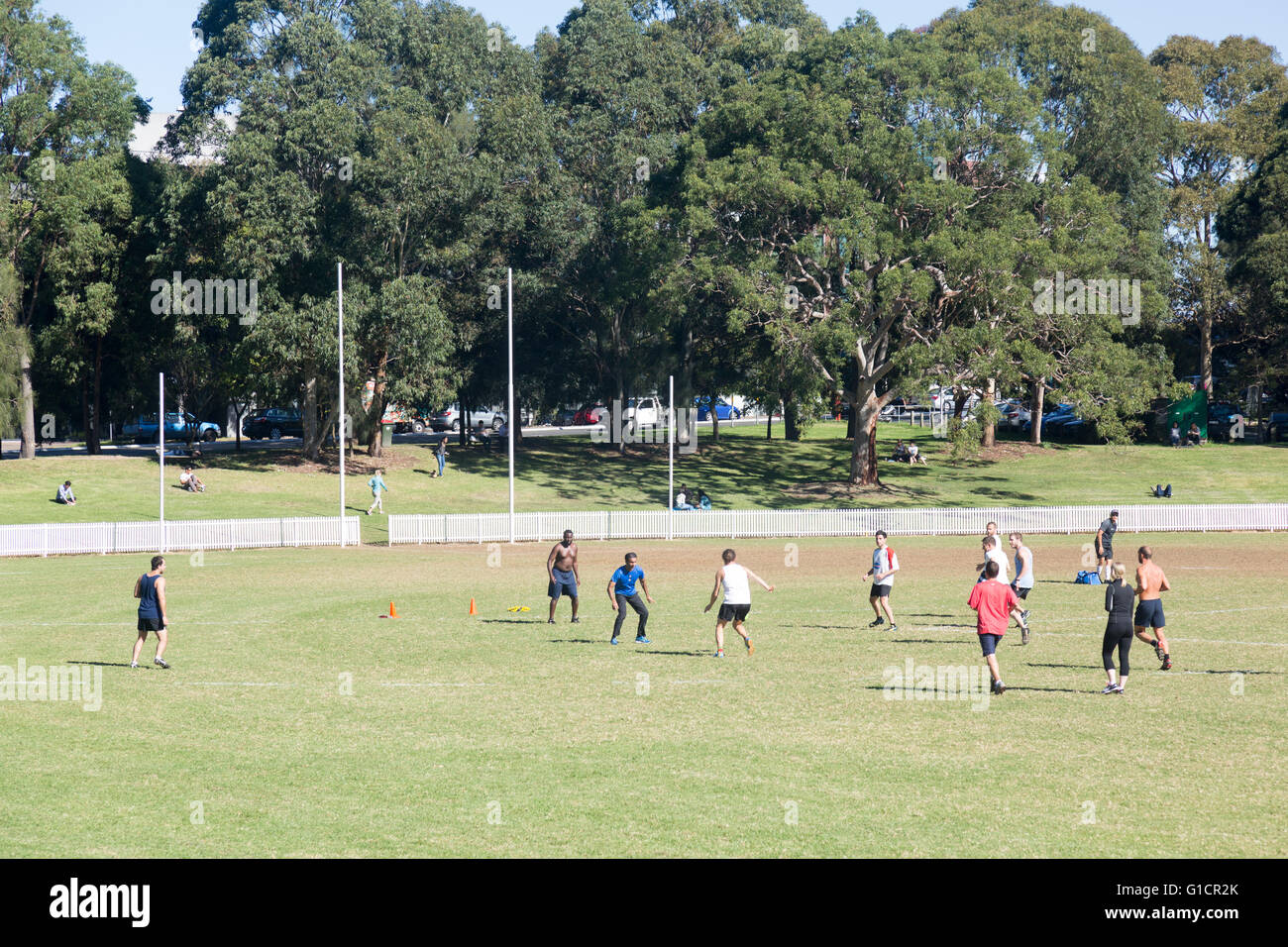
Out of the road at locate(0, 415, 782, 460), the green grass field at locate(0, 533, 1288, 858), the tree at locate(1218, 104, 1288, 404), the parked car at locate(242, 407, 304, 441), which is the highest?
the tree at locate(1218, 104, 1288, 404)

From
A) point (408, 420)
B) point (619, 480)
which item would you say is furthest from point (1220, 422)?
point (408, 420)

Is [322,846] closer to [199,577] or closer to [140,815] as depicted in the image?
[140,815]

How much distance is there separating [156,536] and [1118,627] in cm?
3062

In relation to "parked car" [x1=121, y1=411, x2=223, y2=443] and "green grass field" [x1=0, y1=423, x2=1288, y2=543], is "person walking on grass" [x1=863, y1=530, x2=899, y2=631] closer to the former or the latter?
"green grass field" [x1=0, y1=423, x2=1288, y2=543]

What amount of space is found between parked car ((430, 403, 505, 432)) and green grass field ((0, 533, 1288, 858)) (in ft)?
185

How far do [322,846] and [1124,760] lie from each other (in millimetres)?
8441

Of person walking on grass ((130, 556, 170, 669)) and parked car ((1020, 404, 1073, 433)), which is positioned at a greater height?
parked car ((1020, 404, 1073, 433))

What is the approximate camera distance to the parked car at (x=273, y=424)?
75.4 m

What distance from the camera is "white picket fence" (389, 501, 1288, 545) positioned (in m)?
43.1

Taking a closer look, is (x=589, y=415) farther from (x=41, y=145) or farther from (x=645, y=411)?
(x=41, y=145)

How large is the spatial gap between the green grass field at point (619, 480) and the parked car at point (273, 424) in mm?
13170

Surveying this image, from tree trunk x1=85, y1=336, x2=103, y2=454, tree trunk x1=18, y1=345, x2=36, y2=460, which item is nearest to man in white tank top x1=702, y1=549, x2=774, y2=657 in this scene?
tree trunk x1=18, y1=345, x2=36, y2=460

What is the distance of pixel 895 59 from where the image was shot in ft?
179

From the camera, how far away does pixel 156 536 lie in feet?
124
